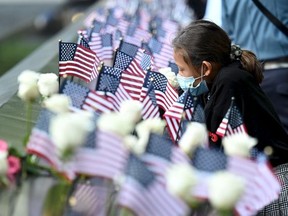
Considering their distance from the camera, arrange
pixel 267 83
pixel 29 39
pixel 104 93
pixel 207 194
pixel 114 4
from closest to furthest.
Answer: pixel 207 194
pixel 104 93
pixel 267 83
pixel 114 4
pixel 29 39

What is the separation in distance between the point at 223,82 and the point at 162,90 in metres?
0.55

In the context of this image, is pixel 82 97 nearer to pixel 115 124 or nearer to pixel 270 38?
pixel 115 124

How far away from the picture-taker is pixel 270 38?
7.33 meters

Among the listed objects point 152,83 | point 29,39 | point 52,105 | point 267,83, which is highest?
point 52,105

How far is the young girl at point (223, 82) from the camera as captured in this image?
17.2 feet

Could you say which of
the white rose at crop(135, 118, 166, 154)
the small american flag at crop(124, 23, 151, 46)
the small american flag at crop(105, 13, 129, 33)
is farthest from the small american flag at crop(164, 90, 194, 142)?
the small american flag at crop(105, 13, 129, 33)

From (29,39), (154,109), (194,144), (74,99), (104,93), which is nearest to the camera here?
(194,144)

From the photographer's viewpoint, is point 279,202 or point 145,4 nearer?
point 279,202

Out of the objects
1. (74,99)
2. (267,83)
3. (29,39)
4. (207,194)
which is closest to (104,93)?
(74,99)

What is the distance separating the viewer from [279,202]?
4.87 meters

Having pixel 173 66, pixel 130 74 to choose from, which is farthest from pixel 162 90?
pixel 173 66

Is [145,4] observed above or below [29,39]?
above

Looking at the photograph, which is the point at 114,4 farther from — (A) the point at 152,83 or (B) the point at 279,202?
(B) the point at 279,202

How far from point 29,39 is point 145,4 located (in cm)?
862
